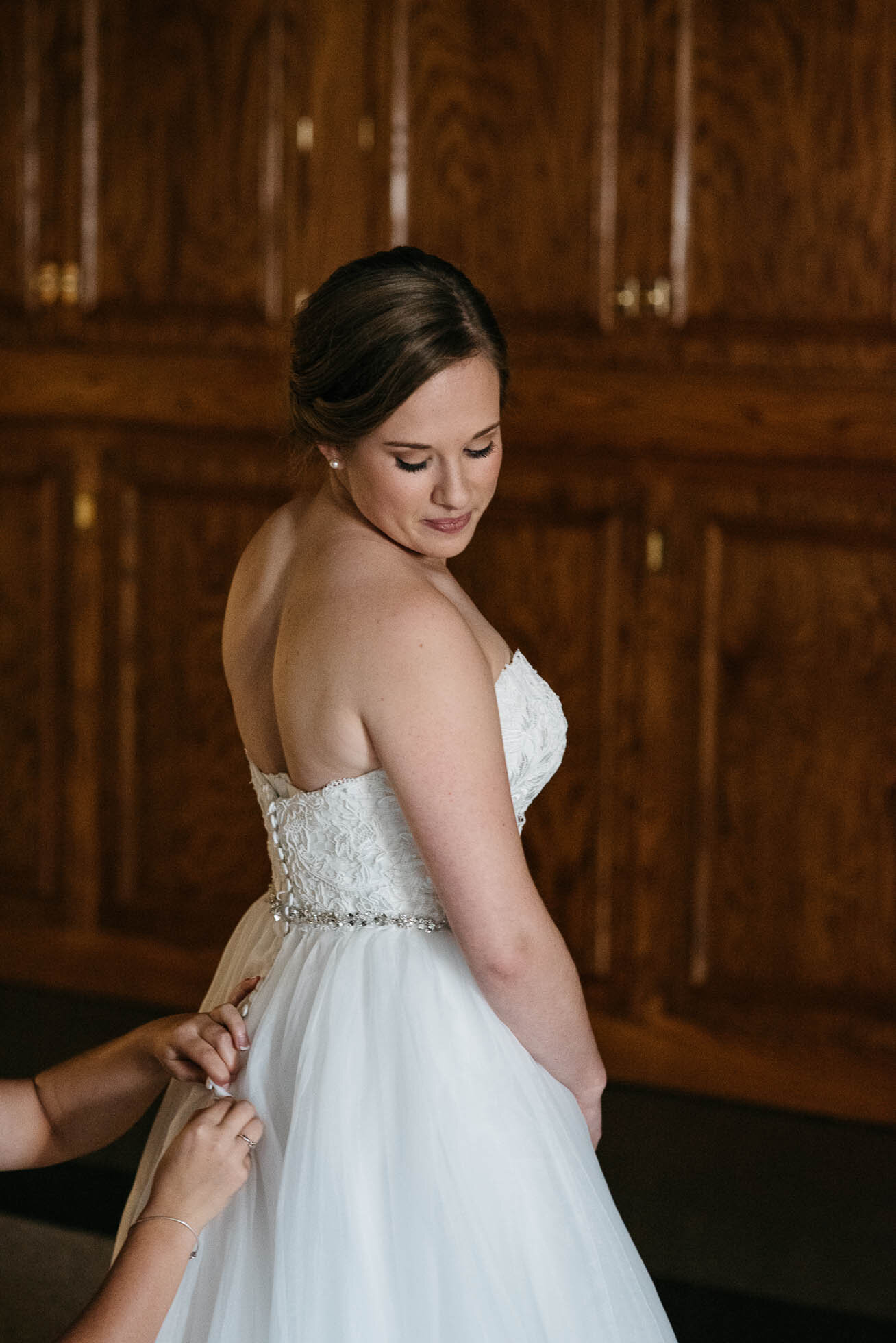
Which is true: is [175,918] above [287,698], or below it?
below

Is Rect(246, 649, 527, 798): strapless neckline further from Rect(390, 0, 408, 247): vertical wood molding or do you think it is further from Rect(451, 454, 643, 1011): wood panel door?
Rect(390, 0, 408, 247): vertical wood molding

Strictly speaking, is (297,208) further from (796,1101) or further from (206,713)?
(796,1101)

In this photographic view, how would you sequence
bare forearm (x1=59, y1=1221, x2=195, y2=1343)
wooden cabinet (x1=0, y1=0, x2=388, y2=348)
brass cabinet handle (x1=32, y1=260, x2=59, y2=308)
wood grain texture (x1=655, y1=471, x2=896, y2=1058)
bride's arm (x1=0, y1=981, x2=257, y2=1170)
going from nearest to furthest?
1. bare forearm (x1=59, y1=1221, x2=195, y2=1343)
2. bride's arm (x1=0, y1=981, x2=257, y2=1170)
3. wood grain texture (x1=655, y1=471, x2=896, y2=1058)
4. wooden cabinet (x1=0, y1=0, x2=388, y2=348)
5. brass cabinet handle (x1=32, y1=260, x2=59, y2=308)

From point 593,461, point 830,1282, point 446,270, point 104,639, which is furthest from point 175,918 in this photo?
point 446,270

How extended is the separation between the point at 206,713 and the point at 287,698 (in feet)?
5.48

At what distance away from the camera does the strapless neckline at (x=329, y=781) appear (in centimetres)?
140

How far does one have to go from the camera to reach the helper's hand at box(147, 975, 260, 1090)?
1401mm

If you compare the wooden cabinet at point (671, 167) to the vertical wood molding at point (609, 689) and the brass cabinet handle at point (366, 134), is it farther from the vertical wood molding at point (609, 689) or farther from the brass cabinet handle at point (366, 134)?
the vertical wood molding at point (609, 689)

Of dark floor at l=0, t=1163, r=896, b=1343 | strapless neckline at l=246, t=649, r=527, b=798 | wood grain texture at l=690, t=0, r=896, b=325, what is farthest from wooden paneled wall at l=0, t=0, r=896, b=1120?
strapless neckline at l=246, t=649, r=527, b=798

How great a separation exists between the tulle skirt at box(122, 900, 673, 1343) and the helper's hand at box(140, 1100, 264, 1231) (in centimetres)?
5

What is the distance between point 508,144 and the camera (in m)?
2.67

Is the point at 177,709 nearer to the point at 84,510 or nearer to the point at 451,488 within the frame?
the point at 84,510

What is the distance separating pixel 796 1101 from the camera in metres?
2.66

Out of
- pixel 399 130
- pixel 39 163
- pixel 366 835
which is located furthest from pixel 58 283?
pixel 366 835
